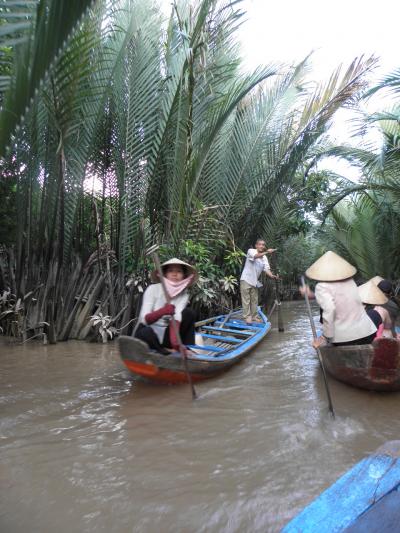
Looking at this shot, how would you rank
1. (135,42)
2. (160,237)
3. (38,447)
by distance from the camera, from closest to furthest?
(38,447) < (135,42) < (160,237)

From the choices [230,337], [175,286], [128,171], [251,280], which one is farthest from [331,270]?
[128,171]

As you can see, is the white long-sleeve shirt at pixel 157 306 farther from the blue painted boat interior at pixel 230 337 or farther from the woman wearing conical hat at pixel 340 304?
the woman wearing conical hat at pixel 340 304

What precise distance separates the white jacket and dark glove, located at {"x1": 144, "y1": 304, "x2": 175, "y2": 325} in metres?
1.41

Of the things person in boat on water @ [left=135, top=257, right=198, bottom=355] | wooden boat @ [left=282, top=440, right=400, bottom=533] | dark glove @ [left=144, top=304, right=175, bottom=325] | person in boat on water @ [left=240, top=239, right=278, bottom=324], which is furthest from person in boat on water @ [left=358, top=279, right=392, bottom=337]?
wooden boat @ [left=282, top=440, right=400, bottom=533]

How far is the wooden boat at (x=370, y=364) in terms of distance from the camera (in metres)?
3.55

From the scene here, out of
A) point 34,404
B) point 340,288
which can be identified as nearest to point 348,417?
point 340,288

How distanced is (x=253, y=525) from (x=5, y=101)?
2.23m

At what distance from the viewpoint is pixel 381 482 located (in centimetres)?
145

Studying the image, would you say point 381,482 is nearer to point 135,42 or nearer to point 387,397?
point 387,397

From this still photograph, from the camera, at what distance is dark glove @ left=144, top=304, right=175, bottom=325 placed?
12.7ft

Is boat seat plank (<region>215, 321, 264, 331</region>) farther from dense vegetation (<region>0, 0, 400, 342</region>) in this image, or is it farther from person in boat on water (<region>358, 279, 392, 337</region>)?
person in boat on water (<region>358, 279, 392, 337</region>)

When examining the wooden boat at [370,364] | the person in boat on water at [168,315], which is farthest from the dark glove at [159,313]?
the wooden boat at [370,364]

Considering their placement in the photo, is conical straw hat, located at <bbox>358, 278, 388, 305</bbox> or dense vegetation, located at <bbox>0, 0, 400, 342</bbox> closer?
conical straw hat, located at <bbox>358, 278, 388, 305</bbox>

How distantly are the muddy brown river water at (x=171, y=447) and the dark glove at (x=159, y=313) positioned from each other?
0.70 m
